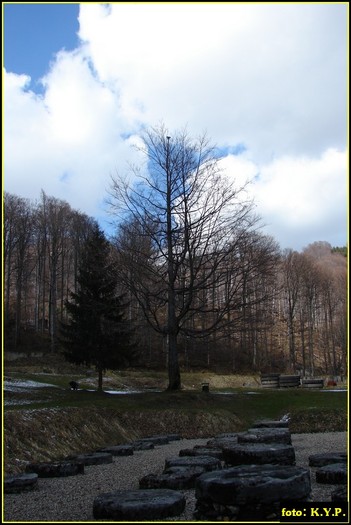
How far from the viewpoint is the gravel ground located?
6277 millimetres

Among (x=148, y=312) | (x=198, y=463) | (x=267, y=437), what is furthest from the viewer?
(x=148, y=312)

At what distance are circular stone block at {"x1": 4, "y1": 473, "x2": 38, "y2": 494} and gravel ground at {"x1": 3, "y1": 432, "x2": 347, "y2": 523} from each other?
0.11m

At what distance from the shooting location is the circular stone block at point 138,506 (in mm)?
5609

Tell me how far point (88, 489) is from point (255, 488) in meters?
3.60

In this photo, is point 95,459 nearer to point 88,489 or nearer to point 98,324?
point 88,489

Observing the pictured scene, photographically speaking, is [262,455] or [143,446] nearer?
[262,455]

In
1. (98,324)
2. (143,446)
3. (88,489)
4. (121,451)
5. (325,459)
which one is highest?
(98,324)

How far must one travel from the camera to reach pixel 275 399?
22.8 m

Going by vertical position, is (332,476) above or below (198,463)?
above

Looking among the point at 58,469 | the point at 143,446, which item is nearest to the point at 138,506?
the point at 58,469

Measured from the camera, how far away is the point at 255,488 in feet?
17.5

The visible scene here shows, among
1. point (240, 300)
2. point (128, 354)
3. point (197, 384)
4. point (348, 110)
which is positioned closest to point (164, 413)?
point (240, 300)

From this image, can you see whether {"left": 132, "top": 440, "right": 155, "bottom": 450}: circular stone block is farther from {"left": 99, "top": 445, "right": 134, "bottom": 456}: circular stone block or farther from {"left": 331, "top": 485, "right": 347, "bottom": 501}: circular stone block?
{"left": 331, "top": 485, "right": 347, "bottom": 501}: circular stone block

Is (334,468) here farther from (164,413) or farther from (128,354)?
(128,354)
